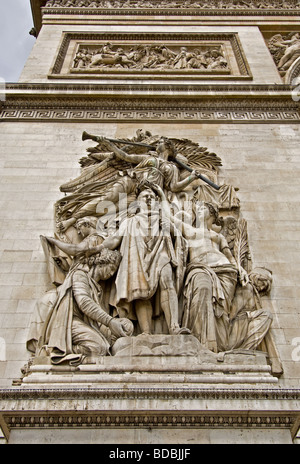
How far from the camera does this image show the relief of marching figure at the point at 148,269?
18.8ft

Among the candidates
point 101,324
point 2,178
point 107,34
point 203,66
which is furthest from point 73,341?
point 107,34

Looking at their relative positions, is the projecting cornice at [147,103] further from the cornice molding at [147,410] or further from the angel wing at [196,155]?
the cornice molding at [147,410]

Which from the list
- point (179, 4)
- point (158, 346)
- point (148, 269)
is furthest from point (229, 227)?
point (179, 4)

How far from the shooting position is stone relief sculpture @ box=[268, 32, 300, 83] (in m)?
11.9

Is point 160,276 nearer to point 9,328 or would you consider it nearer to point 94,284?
point 94,284

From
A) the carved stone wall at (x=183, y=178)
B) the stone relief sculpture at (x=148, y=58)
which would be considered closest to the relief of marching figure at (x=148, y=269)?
the carved stone wall at (x=183, y=178)

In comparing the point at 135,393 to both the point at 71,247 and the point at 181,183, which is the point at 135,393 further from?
the point at 181,183

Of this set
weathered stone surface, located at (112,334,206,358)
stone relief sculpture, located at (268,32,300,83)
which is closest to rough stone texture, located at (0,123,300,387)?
weathered stone surface, located at (112,334,206,358)

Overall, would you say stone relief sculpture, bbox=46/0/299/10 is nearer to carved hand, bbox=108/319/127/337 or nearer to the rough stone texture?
the rough stone texture

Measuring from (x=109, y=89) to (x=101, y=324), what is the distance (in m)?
6.11

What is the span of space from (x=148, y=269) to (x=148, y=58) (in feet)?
24.8
